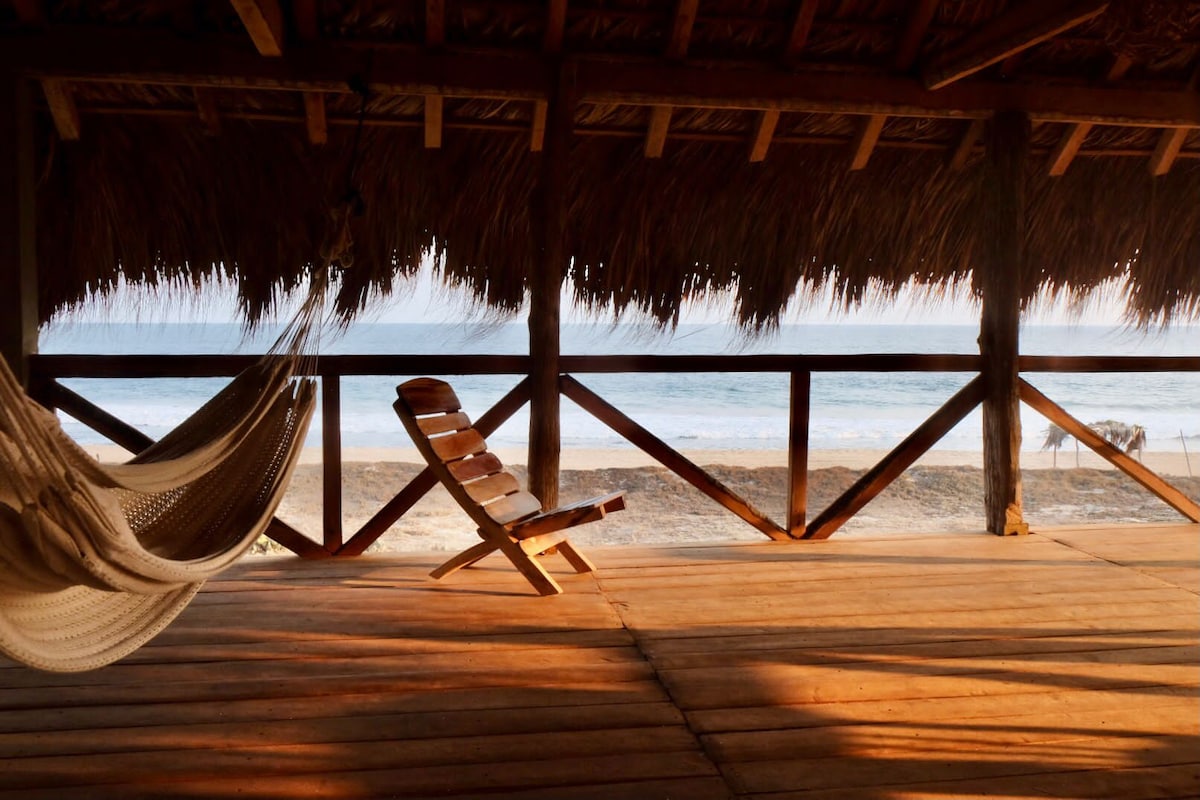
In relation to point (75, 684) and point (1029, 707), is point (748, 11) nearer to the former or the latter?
point (1029, 707)

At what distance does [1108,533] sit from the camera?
362 cm

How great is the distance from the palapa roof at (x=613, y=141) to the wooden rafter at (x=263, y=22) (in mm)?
12

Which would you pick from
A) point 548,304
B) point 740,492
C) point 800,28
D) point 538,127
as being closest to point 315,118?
point 538,127

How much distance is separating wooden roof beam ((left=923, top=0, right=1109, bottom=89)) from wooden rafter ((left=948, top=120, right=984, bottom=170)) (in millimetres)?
432

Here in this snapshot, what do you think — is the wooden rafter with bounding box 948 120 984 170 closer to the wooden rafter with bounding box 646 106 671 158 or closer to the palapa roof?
the palapa roof

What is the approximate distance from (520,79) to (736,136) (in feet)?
3.12

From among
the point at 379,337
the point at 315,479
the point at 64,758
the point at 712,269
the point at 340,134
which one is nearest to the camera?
the point at 64,758

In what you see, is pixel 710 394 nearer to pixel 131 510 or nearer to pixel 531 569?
pixel 531 569

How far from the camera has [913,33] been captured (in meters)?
3.21

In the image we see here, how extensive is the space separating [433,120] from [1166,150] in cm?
293

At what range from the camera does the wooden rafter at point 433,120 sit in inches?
125

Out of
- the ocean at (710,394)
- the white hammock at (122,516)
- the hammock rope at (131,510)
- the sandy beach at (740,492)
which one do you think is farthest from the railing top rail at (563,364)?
the ocean at (710,394)

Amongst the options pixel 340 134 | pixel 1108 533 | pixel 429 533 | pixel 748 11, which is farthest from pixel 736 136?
pixel 429 533

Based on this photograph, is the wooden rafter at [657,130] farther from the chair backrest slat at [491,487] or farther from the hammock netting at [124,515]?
the hammock netting at [124,515]
